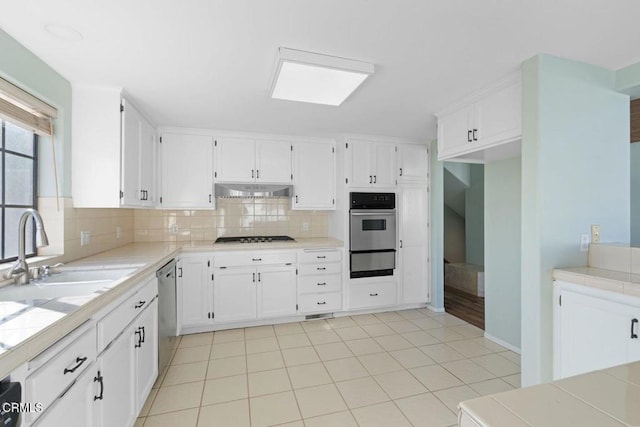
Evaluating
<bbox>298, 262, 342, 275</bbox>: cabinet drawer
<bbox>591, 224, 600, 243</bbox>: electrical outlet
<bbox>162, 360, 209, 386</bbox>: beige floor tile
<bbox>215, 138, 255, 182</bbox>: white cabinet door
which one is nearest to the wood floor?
<bbox>298, 262, 342, 275</bbox>: cabinet drawer

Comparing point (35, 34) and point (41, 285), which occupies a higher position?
point (35, 34)

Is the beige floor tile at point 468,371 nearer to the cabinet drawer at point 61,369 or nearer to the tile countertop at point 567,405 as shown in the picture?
the tile countertop at point 567,405

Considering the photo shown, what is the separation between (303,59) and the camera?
1697 millimetres

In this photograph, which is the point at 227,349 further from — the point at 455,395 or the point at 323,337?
the point at 455,395

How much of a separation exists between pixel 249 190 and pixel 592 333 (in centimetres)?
309

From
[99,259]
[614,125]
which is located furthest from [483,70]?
[99,259]

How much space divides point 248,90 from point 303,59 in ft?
2.37

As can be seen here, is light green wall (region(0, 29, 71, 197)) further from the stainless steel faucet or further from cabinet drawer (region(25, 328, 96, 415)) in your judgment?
cabinet drawer (region(25, 328, 96, 415))

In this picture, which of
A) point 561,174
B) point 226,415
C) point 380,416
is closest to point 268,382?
point 226,415

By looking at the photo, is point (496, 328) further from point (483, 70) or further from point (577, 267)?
point (483, 70)

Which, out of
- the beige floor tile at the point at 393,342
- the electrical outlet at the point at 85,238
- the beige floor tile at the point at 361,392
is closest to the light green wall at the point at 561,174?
the beige floor tile at the point at 361,392

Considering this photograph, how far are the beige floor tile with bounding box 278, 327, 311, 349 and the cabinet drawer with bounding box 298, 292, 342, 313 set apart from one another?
1.18 ft

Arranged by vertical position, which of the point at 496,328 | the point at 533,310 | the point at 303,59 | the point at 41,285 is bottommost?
the point at 496,328

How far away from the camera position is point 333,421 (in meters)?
1.77
